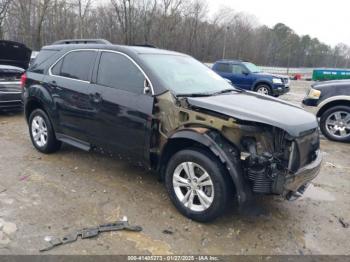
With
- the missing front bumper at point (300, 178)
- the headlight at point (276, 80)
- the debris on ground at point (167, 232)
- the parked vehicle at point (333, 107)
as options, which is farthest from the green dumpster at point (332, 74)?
the debris on ground at point (167, 232)

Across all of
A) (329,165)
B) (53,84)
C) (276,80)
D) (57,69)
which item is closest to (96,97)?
(53,84)

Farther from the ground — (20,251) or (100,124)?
(100,124)

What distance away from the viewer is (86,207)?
11.5 ft

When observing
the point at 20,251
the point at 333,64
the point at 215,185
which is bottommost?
the point at 20,251

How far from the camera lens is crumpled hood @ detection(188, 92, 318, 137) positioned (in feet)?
9.75

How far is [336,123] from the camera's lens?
22.7ft

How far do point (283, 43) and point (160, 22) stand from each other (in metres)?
37.6

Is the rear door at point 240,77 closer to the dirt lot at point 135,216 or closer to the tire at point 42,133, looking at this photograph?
the dirt lot at point 135,216

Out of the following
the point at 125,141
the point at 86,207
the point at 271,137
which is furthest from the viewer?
the point at 125,141

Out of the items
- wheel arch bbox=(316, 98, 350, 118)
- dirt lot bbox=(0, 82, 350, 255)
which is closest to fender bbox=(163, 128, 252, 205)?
dirt lot bbox=(0, 82, 350, 255)

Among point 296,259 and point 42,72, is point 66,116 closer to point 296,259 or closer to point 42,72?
point 42,72

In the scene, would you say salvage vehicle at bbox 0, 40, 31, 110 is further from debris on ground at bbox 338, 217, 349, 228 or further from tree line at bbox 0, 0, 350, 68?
tree line at bbox 0, 0, 350, 68

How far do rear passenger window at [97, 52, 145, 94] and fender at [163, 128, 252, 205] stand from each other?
3.32 feet

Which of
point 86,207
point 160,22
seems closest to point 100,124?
point 86,207
